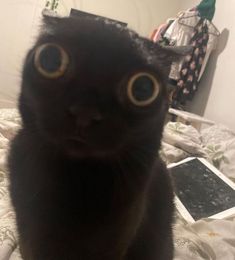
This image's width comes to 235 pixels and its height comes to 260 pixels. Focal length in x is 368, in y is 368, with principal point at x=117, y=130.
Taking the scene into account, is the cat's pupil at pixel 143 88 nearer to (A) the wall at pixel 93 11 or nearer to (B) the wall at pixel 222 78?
(B) the wall at pixel 222 78

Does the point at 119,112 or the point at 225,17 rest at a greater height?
the point at 225,17

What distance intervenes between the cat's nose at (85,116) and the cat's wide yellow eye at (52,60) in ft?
0.17

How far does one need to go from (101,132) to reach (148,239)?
297mm

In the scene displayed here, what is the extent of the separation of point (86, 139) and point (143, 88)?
0.09m

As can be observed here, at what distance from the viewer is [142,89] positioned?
0.45 meters

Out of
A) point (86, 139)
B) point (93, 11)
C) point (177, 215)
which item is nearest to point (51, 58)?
point (86, 139)

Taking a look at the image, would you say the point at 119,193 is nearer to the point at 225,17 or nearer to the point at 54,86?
the point at 54,86

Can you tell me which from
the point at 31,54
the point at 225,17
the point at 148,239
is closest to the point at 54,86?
the point at 31,54

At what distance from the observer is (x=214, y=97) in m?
2.50

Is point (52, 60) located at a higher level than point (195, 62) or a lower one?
lower

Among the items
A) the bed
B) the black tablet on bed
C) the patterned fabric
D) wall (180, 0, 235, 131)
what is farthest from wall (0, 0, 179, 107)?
the black tablet on bed

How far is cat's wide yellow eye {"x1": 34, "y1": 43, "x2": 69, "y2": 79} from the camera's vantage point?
17.5 inches

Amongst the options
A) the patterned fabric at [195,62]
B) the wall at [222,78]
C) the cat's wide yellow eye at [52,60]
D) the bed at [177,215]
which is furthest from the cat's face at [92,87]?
the patterned fabric at [195,62]

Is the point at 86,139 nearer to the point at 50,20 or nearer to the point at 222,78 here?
the point at 50,20
